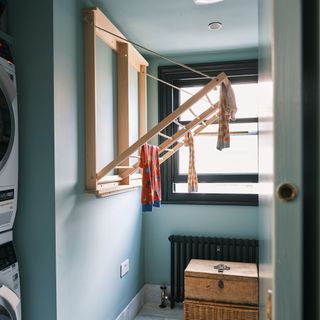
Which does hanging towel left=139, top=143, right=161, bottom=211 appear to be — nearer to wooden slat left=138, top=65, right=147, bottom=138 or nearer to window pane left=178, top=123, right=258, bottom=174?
wooden slat left=138, top=65, right=147, bottom=138

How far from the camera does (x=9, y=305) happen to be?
4.66 feet

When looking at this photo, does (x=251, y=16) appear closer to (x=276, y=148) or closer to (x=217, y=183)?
(x=217, y=183)

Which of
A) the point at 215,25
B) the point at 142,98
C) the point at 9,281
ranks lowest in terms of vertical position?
the point at 9,281

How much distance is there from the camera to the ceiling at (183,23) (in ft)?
6.73

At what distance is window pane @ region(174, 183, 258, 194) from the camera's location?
3010mm

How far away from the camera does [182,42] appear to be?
269cm

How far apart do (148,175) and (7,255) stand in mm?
928

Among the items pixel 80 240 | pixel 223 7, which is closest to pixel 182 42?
pixel 223 7

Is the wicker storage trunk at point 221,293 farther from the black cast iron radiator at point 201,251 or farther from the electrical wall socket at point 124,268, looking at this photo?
the electrical wall socket at point 124,268

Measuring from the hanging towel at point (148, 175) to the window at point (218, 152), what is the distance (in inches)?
38.4

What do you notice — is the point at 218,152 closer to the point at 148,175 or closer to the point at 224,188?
the point at 224,188

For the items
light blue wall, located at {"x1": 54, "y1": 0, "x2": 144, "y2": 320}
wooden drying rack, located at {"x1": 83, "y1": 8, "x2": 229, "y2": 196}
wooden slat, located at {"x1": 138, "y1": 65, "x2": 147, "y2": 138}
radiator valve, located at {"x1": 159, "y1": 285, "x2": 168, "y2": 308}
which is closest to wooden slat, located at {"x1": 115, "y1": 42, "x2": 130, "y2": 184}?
wooden drying rack, located at {"x1": 83, "y1": 8, "x2": 229, "y2": 196}

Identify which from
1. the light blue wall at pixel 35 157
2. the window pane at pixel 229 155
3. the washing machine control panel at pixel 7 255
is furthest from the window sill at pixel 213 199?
the washing machine control panel at pixel 7 255

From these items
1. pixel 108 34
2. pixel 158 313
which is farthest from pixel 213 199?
pixel 108 34
